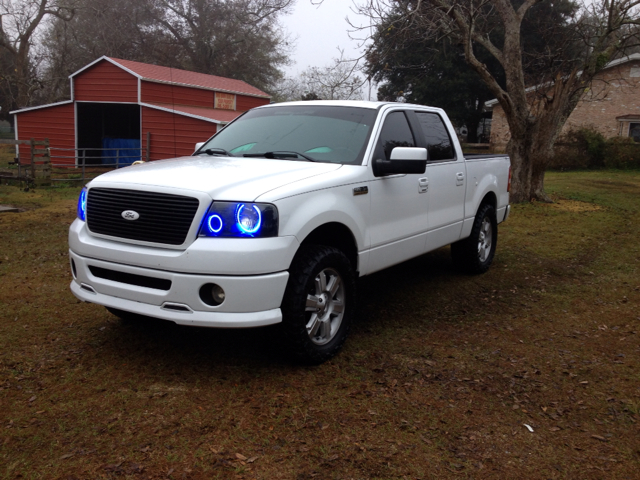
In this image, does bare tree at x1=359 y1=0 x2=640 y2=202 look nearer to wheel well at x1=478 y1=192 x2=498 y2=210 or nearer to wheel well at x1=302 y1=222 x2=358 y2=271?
wheel well at x1=478 y1=192 x2=498 y2=210

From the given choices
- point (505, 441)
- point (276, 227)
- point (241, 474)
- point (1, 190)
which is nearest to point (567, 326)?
point (505, 441)

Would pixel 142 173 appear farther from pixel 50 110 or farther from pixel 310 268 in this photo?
pixel 50 110

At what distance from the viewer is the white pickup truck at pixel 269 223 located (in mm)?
3863

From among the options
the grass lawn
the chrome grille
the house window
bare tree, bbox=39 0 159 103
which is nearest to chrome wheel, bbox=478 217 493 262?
the grass lawn

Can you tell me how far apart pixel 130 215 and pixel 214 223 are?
643 mm

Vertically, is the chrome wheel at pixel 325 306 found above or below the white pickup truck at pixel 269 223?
below

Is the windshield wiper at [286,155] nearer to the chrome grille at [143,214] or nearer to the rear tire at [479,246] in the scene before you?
the chrome grille at [143,214]

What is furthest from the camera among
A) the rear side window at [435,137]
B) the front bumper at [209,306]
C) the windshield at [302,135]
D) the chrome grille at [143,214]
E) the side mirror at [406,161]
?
the rear side window at [435,137]

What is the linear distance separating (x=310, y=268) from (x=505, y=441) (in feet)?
5.32

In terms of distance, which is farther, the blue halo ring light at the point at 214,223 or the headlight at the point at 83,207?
the headlight at the point at 83,207

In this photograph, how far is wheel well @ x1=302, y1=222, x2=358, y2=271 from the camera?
452 centimetres

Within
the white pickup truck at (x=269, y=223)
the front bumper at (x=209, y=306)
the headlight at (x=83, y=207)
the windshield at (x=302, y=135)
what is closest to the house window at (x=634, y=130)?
the white pickup truck at (x=269, y=223)

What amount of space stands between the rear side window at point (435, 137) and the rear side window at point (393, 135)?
0.35 meters

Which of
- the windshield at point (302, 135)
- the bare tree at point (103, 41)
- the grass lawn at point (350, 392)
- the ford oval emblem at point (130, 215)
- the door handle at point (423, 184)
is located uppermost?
the bare tree at point (103, 41)
